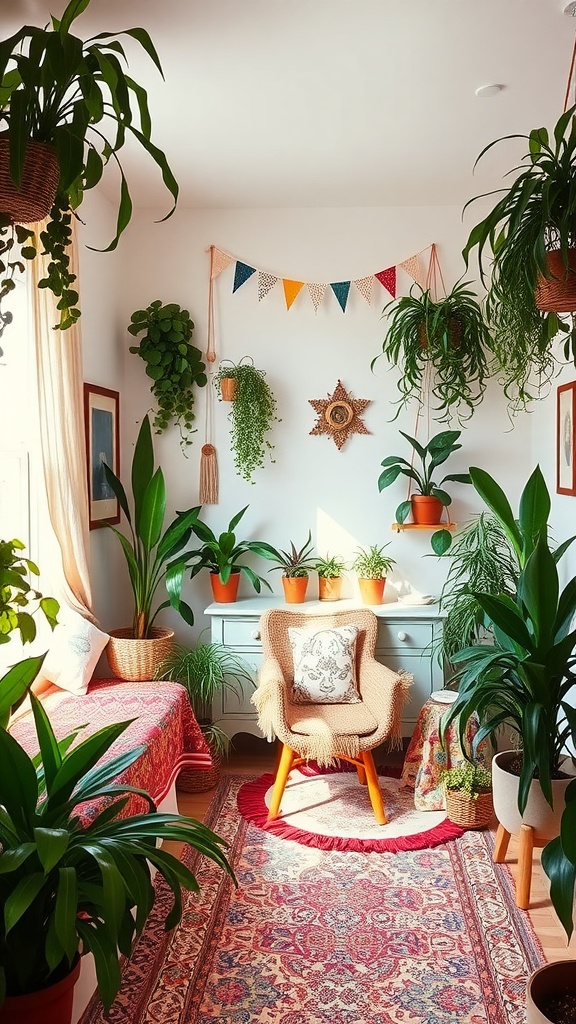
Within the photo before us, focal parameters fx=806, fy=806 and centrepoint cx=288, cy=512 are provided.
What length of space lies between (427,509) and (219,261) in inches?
65.6

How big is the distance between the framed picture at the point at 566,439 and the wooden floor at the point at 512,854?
4.85 ft

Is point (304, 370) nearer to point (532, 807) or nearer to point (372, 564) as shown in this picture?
point (372, 564)

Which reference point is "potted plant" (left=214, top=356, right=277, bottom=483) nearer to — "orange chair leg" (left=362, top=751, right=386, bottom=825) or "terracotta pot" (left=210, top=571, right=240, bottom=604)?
"terracotta pot" (left=210, top=571, right=240, bottom=604)

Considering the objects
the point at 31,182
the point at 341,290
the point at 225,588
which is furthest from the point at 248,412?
the point at 31,182

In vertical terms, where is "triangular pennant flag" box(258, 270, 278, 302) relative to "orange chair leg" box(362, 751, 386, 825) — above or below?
above

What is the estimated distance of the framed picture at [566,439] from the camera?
3324 millimetres

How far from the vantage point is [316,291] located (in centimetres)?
413

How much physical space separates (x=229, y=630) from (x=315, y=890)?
1328 mm

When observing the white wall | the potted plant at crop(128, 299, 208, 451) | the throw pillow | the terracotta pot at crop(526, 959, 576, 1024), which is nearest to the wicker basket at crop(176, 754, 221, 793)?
the throw pillow

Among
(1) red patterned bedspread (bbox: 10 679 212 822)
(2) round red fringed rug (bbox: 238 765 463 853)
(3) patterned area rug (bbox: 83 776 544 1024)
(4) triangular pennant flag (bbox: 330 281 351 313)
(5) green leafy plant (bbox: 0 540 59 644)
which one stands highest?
(4) triangular pennant flag (bbox: 330 281 351 313)

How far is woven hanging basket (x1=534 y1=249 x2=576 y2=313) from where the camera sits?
1.90m

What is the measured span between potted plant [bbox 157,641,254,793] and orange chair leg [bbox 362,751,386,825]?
72cm

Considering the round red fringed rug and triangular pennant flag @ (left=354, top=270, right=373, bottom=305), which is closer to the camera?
the round red fringed rug

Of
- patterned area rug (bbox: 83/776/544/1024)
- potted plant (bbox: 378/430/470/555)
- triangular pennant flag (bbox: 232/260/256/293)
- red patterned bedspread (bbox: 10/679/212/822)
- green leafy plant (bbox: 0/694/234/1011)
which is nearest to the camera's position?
green leafy plant (bbox: 0/694/234/1011)
